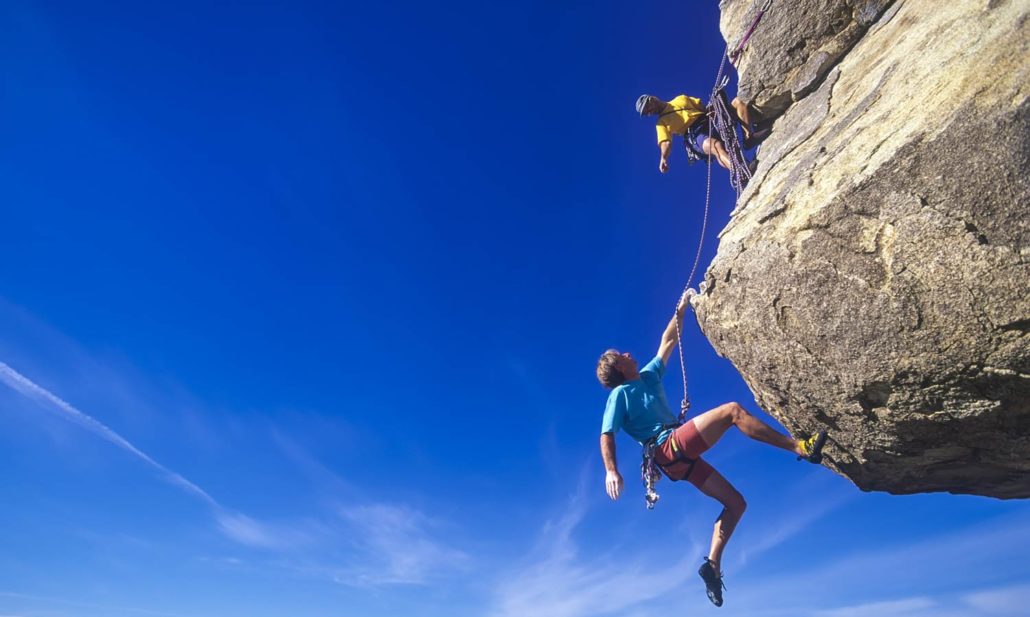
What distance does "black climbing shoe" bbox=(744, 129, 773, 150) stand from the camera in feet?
26.2

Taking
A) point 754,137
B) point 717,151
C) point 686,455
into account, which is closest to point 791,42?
point 754,137

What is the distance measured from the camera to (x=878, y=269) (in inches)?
182

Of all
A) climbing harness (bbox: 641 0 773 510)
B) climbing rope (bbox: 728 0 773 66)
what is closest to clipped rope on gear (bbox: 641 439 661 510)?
climbing harness (bbox: 641 0 773 510)

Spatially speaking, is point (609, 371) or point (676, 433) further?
point (609, 371)

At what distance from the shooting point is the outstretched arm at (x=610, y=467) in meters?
6.25

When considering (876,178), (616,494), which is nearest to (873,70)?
(876,178)

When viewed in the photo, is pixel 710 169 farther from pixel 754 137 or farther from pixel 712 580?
pixel 712 580

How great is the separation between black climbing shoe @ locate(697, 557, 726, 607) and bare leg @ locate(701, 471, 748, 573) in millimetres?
64

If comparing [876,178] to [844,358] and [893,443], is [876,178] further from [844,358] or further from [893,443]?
[893,443]

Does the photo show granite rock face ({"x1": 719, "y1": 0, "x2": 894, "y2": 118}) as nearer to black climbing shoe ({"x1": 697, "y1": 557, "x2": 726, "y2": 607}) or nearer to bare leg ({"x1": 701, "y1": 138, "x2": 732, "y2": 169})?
bare leg ({"x1": 701, "y1": 138, "x2": 732, "y2": 169})

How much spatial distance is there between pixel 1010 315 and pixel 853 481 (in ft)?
11.6

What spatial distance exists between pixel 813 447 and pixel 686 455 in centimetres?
→ 135

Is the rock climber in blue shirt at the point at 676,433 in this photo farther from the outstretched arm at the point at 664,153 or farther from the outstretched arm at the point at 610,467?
the outstretched arm at the point at 664,153

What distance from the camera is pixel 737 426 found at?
5.94m
